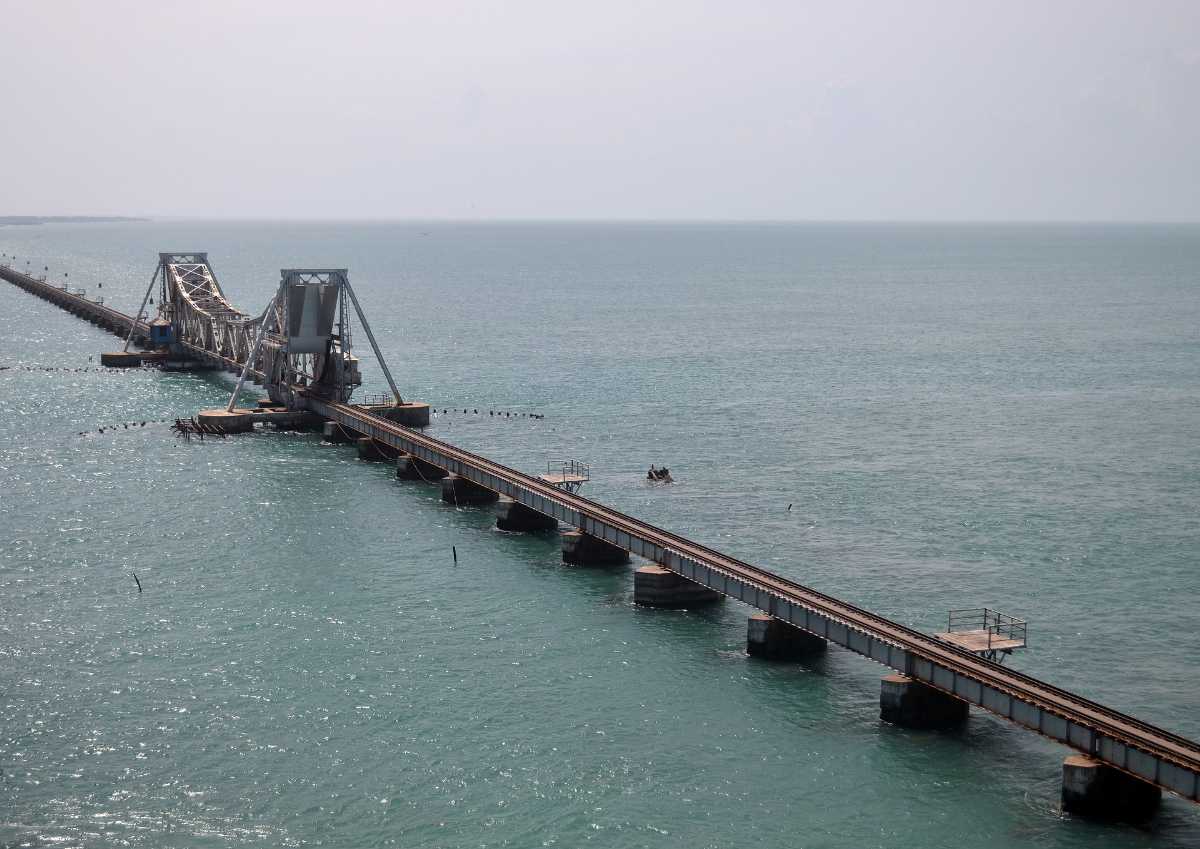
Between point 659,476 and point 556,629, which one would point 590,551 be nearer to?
point 556,629

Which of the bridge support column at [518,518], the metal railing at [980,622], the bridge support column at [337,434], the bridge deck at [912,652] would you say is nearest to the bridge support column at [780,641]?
the bridge deck at [912,652]

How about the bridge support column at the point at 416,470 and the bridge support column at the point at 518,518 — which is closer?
the bridge support column at the point at 518,518

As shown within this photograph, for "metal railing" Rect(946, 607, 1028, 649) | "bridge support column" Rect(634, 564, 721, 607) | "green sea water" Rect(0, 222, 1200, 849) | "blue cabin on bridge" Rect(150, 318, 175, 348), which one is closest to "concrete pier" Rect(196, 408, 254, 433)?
"green sea water" Rect(0, 222, 1200, 849)

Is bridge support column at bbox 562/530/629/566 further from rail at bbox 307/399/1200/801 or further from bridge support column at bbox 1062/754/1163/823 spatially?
bridge support column at bbox 1062/754/1163/823

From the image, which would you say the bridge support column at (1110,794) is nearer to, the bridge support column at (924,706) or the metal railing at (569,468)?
the bridge support column at (924,706)

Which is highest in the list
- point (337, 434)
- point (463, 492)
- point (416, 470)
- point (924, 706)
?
point (337, 434)

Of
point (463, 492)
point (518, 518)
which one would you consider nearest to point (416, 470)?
point (463, 492)

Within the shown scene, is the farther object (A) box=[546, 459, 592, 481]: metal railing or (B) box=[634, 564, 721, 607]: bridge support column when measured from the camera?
(A) box=[546, 459, 592, 481]: metal railing
